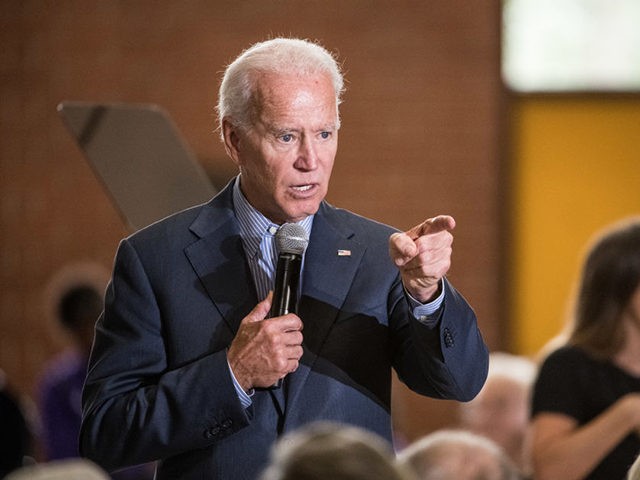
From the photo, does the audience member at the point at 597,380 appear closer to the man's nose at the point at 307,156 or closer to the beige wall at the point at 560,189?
the man's nose at the point at 307,156

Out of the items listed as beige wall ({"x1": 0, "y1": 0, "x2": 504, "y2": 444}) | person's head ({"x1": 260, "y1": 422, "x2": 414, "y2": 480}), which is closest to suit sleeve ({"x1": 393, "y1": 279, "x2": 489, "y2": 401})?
person's head ({"x1": 260, "y1": 422, "x2": 414, "y2": 480})

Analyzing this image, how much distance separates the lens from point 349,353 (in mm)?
2223

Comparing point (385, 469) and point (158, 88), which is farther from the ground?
point (385, 469)

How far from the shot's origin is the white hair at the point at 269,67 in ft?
7.31

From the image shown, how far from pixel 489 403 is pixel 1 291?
3394 millimetres

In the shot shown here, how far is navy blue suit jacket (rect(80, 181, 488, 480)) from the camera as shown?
213 cm

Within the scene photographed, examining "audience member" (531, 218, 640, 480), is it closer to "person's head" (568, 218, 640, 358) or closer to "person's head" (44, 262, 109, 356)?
"person's head" (568, 218, 640, 358)

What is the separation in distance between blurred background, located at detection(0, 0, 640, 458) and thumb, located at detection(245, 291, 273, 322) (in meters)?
5.06

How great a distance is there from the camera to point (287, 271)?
2092 millimetres

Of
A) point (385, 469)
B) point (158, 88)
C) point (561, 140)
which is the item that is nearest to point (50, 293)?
point (158, 88)

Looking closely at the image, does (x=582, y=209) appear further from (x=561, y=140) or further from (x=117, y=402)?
(x=117, y=402)

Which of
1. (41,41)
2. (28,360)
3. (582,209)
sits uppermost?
(41,41)

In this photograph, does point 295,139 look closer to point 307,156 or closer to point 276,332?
point 307,156

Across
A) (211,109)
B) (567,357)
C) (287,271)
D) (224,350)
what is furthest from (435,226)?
(211,109)
